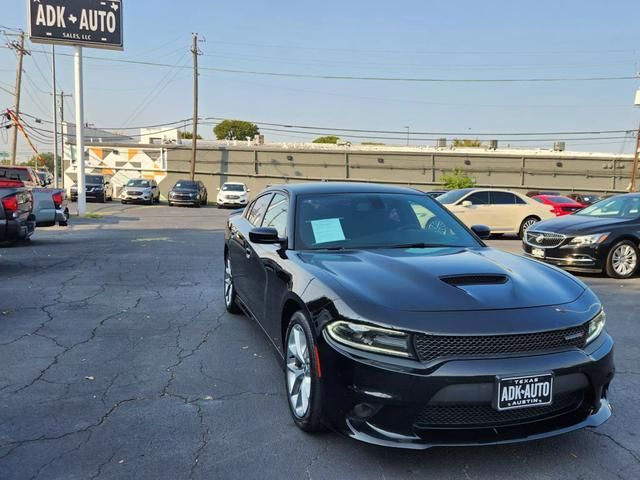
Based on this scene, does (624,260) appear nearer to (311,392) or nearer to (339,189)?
(339,189)

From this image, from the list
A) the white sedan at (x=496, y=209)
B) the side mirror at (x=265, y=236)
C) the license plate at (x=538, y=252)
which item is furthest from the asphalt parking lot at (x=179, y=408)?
the white sedan at (x=496, y=209)

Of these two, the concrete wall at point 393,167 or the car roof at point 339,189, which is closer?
the car roof at point 339,189

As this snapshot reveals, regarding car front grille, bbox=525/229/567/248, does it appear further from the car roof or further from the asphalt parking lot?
the car roof

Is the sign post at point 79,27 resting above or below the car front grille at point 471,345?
above

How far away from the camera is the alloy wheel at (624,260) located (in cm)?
880

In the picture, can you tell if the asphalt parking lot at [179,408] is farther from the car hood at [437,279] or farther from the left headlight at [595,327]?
the car hood at [437,279]

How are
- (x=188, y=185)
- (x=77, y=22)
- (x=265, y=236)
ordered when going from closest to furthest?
(x=265, y=236), (x=77, y=22), (x=188, y=185)

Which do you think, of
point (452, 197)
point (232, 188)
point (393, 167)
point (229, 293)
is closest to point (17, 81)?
point (232, 188)

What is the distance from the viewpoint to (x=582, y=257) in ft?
28.7

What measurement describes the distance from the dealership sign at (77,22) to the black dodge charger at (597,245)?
19.9 m

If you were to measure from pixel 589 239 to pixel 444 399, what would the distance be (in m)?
7.25

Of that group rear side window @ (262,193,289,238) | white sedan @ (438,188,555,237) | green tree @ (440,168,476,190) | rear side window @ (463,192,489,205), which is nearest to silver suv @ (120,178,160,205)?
green tree @ (440,168,476,190)

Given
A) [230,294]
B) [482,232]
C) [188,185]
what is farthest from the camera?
[188,185]

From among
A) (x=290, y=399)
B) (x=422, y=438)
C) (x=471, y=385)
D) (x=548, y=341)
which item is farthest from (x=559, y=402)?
(x=290, y=399)
